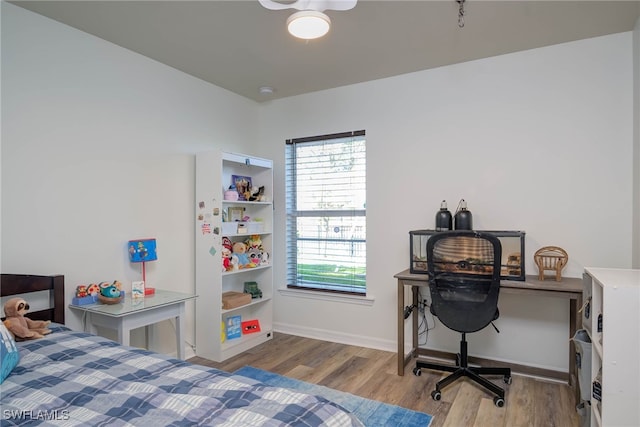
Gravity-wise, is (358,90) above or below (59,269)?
above

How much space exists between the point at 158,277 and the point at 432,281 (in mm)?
2182

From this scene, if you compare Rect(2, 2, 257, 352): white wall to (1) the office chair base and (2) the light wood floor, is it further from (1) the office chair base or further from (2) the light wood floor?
(1) the office chair base

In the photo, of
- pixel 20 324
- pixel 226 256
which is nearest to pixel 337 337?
pixel 226 256

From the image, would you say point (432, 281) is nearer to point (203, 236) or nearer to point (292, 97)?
point (203, 236)

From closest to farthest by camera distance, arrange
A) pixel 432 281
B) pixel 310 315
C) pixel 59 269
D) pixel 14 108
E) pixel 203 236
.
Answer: pixel 14 108, pixel 59 269, pixel 432 281, pixel 203 236, pixel 310 315

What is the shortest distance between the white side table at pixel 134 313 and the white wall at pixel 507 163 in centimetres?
153

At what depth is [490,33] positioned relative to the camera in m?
2.52

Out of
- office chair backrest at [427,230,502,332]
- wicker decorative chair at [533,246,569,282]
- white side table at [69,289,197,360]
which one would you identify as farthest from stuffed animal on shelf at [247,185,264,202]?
wicker decorative chair at [533,246,569,282]

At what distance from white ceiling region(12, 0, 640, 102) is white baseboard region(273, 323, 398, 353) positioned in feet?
8.16

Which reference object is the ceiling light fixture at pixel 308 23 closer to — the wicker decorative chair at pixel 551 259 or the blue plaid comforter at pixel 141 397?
the blue plaid comforter at pixel 141 397

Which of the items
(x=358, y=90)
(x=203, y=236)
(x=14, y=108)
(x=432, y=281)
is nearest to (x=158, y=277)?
(x=203, y=236)

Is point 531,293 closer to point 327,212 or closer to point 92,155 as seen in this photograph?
point 327,212

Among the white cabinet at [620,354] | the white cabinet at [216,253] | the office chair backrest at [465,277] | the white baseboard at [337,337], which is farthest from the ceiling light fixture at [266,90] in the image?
the white cabinet at [620,354]

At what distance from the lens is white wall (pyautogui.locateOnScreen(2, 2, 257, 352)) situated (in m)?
2.16
